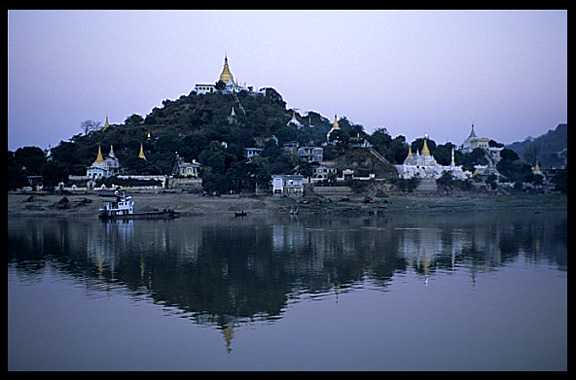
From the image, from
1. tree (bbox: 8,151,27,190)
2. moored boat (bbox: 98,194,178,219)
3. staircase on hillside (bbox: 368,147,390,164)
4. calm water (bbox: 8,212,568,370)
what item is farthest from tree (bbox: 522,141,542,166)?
tree (bbox: 8,151,27,190)

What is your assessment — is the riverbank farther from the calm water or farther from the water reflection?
the calm water

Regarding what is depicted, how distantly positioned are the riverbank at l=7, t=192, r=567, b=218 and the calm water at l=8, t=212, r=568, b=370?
11.9 meters

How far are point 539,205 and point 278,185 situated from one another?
1507cm

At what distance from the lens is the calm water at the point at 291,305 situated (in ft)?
24.3

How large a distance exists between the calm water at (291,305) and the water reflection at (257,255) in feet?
0.21

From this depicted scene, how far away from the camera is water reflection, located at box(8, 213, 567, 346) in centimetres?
1071

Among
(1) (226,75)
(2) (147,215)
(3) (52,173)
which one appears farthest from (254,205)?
(1) (226,75)

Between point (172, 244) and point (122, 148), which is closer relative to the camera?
point (172, 244)

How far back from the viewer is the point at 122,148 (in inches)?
1781

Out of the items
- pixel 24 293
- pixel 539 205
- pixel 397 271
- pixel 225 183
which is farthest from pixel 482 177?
pixel 24 293

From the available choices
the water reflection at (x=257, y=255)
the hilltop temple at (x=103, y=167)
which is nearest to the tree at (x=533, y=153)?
the water reflection at (x=257, y=255)

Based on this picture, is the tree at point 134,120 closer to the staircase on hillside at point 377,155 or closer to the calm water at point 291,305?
the staircase on hillside at point 377,155

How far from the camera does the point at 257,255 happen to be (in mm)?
15766
